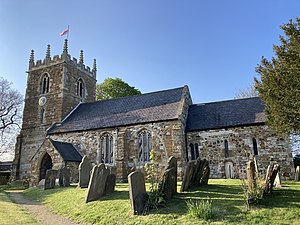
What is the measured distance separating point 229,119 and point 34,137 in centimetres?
2064

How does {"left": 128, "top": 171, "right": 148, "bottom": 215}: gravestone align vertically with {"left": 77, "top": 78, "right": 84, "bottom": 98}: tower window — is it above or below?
below

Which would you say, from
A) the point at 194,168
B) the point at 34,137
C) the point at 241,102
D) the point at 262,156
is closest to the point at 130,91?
the point at 34,137

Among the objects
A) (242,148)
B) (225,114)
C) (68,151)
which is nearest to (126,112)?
(68,151)

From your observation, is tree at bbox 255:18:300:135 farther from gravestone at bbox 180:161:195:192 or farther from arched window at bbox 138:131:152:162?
arched window at bbox 138:131:152:162

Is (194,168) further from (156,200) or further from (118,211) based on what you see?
(118,211)

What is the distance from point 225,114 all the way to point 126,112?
9201 mm

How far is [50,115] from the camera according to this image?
2794 cm

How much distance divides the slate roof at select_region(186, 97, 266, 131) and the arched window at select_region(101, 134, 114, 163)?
706cm

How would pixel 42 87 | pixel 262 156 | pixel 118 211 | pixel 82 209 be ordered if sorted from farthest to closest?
pixel 42 87 → pixel 262 156 → pixel 82 209 → pixel 118 211

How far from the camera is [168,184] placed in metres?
9.09

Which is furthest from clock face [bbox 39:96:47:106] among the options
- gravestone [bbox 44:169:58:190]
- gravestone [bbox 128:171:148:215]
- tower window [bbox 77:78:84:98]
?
gravestone [bbox 128:171:148:215]

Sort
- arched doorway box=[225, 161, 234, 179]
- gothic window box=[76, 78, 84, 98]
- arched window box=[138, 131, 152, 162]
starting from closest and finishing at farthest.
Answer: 1. arched doorway box=[225, 161, 234, 179]
2. arched window box=[138, 131, 152, 162]
3. gothic window box=[76, 78, 84, 98]

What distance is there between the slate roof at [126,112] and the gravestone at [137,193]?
38.9 feet

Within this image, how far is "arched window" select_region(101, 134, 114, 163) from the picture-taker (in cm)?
2255
